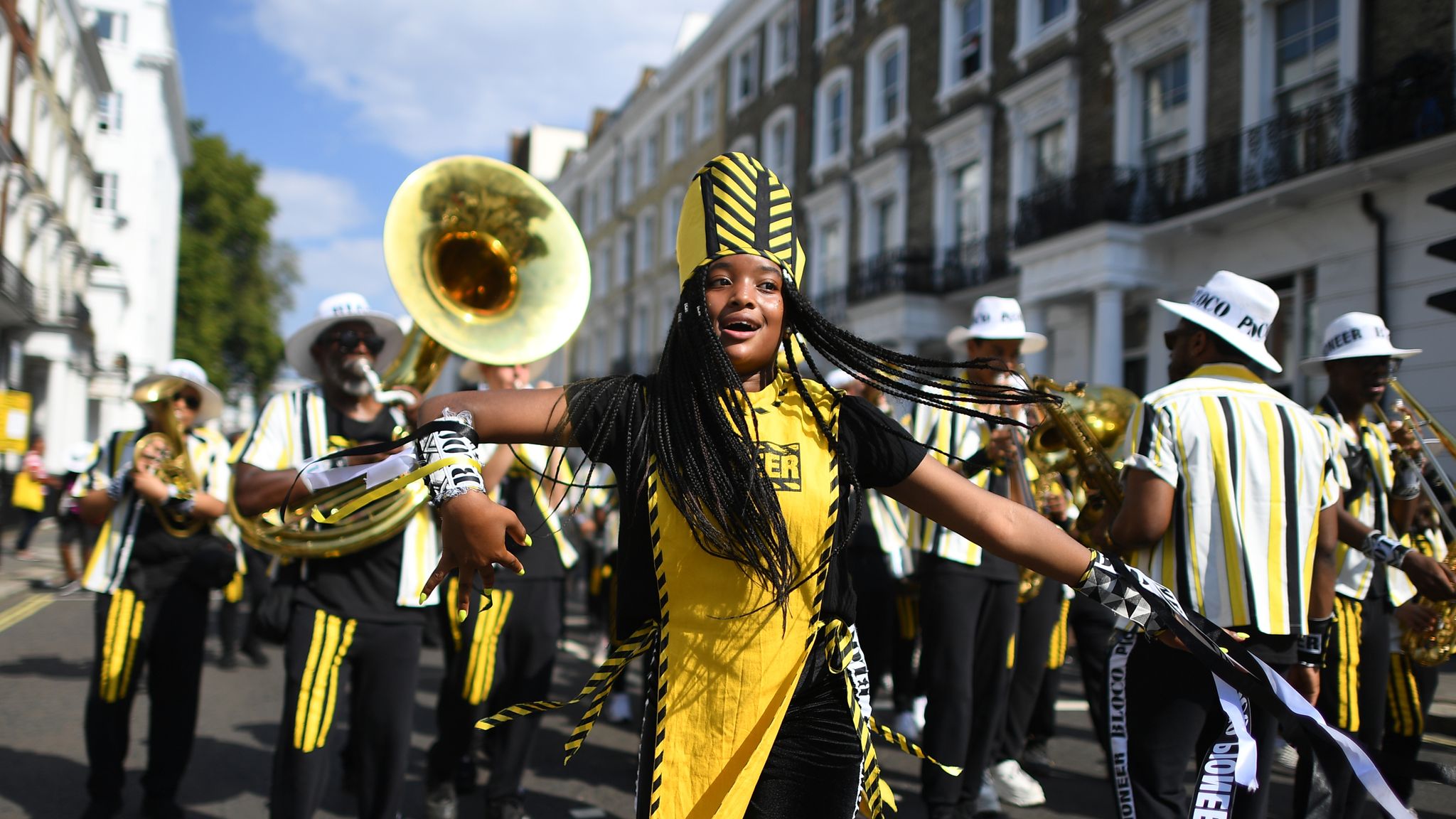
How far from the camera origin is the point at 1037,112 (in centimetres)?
1906

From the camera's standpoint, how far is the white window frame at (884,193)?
2298 cm

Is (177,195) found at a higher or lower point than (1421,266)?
higher

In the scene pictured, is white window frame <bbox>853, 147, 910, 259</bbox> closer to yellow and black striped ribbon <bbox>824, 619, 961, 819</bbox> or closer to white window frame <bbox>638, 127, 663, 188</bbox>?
white window frame <bbox>638, 127, 663, 188</bbox>

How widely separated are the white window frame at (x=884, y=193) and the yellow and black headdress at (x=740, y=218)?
20787 mm

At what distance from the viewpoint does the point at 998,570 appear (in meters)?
4.82

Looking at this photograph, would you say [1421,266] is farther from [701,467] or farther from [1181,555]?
[701,467]

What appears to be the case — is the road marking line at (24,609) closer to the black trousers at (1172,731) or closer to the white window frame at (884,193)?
the black trousers at (1172,731)

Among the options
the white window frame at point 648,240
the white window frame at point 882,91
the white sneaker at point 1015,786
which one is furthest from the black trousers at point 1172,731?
the white window frame at point 648,240

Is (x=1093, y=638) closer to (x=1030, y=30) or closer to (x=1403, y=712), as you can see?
(x=1403, y=712)

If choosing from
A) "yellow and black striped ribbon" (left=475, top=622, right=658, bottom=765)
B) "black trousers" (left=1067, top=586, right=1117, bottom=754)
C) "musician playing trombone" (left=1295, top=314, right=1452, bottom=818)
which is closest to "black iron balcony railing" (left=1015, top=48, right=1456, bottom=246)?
"black trousers" (left=1067, top=586, right=1117, bottom=754)

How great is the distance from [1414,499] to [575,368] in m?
44.8

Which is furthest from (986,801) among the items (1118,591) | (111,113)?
(111,113)

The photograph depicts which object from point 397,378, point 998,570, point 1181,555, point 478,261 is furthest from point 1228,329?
point 397,378

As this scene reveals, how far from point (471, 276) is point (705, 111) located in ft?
104
